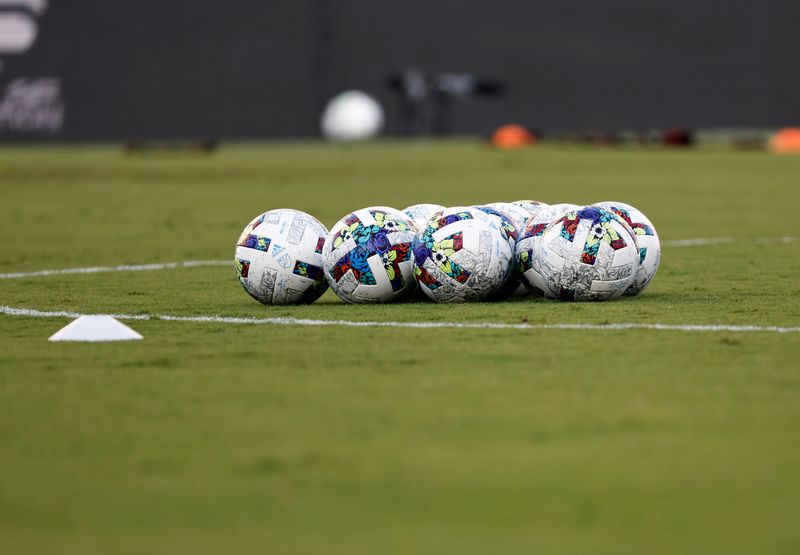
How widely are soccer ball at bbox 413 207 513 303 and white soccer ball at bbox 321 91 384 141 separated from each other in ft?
122

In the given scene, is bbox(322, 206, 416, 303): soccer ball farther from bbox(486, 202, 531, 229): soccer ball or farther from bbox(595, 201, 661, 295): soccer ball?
bbox(595, 201, 661, 295): soccer ball

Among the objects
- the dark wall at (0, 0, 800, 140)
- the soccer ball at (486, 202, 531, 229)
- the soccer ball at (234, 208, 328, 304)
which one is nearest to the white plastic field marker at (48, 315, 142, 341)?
the soccer ball at (234, 208, 328, 304)

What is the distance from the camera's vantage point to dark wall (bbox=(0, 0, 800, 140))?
43.7 meters

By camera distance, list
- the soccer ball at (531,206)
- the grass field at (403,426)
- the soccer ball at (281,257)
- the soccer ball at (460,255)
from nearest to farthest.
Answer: the grass field at (403,426), the soccer ball at (460,255), the soccer ball at (281,257), the soccer ball at (531,206)

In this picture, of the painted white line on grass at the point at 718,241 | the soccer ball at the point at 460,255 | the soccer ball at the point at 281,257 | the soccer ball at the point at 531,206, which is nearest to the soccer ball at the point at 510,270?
the soccer ball at the point at 460,255

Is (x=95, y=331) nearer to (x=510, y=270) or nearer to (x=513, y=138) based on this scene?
(x=510, y=270)

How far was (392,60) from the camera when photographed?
148 ft

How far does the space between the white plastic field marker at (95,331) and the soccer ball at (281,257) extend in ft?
4.71

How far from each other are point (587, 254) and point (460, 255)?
724mm

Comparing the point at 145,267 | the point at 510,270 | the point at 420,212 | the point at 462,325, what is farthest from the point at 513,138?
the point at 462,325

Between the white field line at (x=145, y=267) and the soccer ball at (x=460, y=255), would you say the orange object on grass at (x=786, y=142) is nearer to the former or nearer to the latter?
the white field line at (x=145, y=267)

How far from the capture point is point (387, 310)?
8.60 m

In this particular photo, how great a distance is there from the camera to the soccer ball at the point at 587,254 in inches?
338

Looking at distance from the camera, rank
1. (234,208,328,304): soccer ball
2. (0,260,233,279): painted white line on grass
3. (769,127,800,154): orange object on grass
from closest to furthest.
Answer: (234,208,328,304): soccer ball < (0,260,233,279): painted white line on grass < (769,127,800,154): orange object on grass
